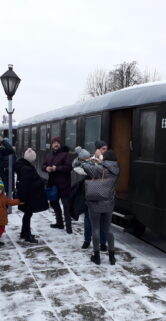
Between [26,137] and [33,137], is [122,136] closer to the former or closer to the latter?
[33,137]

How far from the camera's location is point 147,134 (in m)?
5.83

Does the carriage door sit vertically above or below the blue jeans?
above

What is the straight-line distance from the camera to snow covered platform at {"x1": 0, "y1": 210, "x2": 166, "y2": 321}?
3656 millimetres

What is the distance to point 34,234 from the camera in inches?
257

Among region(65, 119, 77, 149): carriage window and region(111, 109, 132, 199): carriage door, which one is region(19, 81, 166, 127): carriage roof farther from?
region(111, 109, 132, 199): carriage door

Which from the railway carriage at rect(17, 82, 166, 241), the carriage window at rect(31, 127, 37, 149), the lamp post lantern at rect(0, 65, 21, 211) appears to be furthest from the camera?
the carriage window at rect(31, 127, 37, 149)

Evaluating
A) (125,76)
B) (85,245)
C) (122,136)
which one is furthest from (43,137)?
(125,76)

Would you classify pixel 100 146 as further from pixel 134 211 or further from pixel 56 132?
pixel 56 132

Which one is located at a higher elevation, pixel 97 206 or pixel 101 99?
pixel 101 99

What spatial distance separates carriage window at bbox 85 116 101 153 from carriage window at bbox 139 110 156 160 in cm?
174

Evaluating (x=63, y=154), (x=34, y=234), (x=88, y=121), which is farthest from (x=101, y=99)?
(x=34, y=234)

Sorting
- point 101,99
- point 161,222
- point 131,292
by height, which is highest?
point 101,99

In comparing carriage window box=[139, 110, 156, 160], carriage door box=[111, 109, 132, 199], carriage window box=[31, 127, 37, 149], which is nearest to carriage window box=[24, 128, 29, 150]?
carriage window box=[31, 127, 37, 149]

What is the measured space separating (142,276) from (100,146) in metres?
2.06
